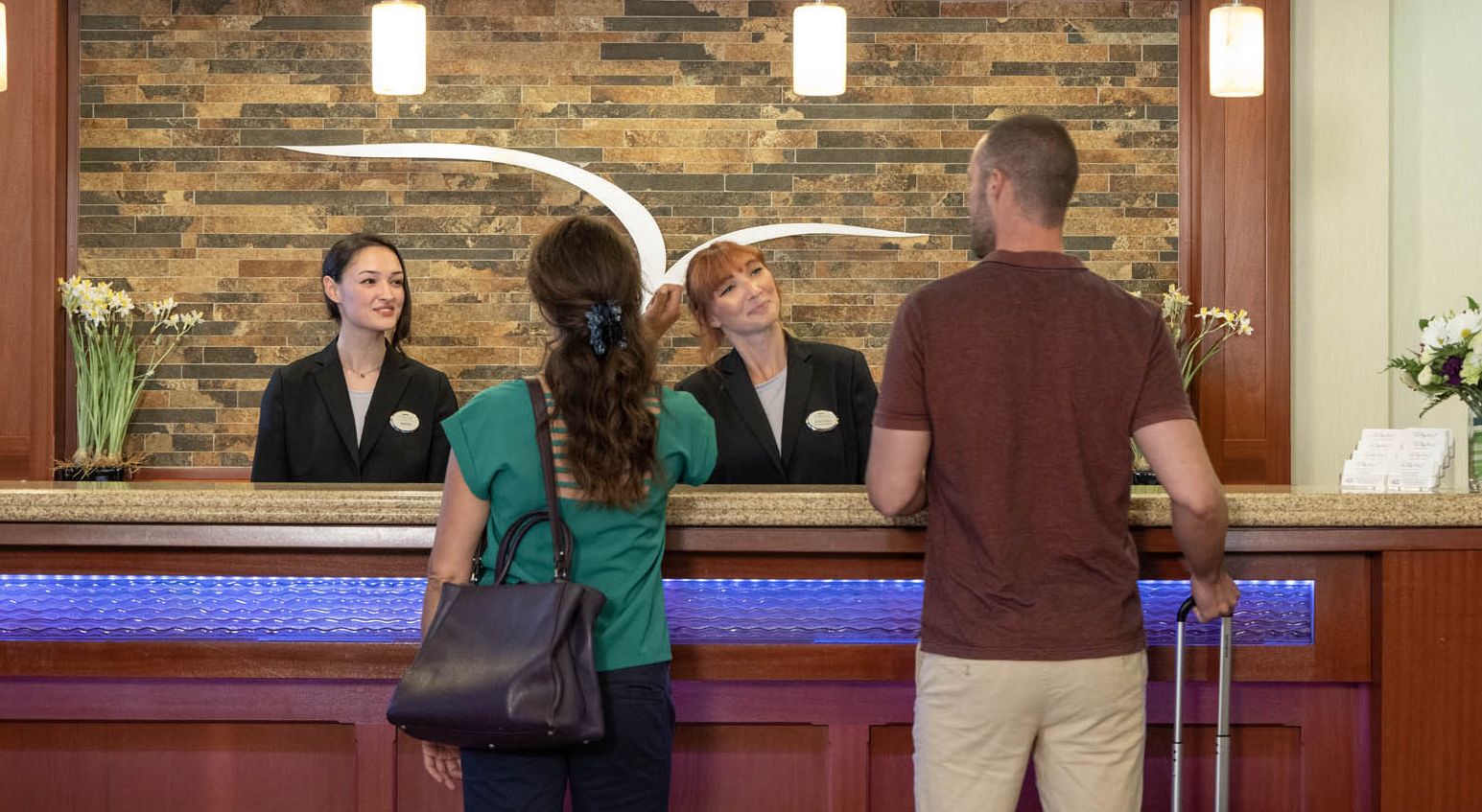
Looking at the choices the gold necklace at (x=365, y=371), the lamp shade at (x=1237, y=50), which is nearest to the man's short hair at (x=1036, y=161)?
the gold necklace at (x=365, y=371)

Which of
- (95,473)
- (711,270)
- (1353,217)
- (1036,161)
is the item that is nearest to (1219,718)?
(1036,161)

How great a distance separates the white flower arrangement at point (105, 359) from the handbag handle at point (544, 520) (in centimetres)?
326

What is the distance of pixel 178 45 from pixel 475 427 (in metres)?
3.76

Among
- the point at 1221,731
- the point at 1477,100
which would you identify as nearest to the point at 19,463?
the point at 1221,731

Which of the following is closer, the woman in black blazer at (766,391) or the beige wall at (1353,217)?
the woman in black blazer at (766,391)

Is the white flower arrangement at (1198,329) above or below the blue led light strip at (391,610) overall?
above

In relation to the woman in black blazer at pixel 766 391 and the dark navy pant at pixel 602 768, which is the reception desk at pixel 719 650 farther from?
the woman in black blazer at pixel 766 391

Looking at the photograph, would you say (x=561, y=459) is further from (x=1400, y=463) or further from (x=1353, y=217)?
(x=1353, y=217)

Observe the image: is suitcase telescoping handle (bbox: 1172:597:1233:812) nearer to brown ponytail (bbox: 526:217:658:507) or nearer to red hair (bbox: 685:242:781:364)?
brown ponytail (bbox: 526:217:658:507)

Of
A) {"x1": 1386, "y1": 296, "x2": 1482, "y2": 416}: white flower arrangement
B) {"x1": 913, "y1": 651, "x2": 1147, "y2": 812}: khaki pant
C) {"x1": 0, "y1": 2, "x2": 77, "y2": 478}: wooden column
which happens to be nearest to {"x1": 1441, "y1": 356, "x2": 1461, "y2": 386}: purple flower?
{"x1": 1386, "y1": 296, "x2": 1482, "y2": 416}: white flower arrangement

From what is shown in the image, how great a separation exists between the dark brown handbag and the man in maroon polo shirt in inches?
17.1

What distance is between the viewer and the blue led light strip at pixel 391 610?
7.68ft

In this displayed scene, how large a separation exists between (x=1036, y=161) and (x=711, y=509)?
2.67 feet

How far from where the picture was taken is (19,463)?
467 cm
